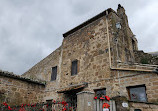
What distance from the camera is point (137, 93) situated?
248 inches

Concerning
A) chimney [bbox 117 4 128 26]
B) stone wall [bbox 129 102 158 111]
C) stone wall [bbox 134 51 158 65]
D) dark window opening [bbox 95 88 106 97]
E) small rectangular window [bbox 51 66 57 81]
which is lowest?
stone wall [bbox 129 102 158 111]

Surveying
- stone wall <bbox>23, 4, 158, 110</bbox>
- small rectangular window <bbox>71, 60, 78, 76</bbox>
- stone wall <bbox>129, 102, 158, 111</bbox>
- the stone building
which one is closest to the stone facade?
the stone building

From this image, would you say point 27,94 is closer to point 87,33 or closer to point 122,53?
point 87,33

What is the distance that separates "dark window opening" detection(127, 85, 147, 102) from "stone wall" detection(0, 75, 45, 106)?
715 centimetres

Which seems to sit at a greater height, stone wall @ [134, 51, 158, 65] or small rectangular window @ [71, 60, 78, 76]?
stone wall @ [134, 51, 158, 65]

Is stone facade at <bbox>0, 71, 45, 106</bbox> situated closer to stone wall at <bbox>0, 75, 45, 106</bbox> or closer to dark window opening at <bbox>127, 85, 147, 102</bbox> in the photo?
stone wall at <bbox>0, 75, 45, 106</bbox>

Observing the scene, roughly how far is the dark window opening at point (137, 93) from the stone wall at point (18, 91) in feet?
23.5

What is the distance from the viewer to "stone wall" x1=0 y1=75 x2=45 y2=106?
8.76 m

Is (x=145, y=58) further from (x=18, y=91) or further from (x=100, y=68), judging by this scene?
(x=18, y=91)

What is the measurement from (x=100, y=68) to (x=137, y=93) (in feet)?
7.90

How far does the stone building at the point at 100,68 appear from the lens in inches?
233

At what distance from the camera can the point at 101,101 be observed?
4211mm

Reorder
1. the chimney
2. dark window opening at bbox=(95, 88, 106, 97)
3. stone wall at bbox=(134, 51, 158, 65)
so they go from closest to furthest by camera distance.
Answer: dark window opening at bbox=(95, 88, 106, 97) → stone wall at bbox=(134, 51, 158, 65) → the chimney

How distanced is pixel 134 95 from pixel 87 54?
12.9ft
